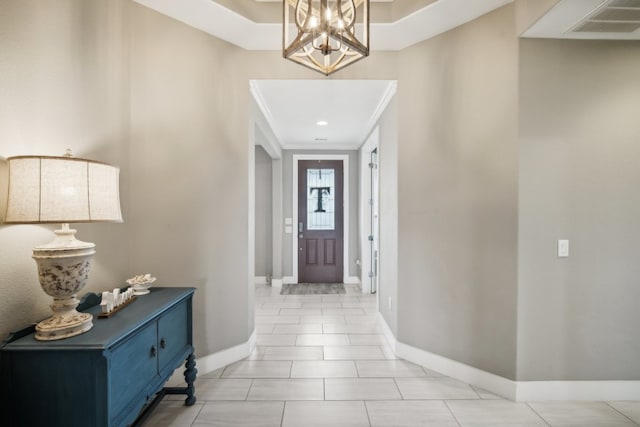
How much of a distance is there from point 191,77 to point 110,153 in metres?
0.86

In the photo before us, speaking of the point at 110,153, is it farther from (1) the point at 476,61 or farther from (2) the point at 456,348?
(2) the point at 456,348

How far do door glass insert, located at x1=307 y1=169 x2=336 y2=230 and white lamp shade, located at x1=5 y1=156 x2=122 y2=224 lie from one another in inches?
170

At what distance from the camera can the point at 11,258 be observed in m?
1.40

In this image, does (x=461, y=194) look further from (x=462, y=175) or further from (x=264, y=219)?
(x=264, y=219)

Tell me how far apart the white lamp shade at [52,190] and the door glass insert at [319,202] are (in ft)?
14.2

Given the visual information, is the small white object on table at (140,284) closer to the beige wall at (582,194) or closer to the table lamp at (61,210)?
the table lamp at (61,210)

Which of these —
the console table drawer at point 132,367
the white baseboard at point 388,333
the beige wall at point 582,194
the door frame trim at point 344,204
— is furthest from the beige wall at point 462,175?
the door frame trim at point 344,204

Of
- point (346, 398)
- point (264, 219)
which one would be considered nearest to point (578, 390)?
point (346, 398)

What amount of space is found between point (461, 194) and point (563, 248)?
0.74 meters

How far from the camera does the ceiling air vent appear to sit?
68.9 inches

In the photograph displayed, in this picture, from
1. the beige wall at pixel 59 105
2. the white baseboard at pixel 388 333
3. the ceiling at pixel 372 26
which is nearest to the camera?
the beige wall at pixel 59 105

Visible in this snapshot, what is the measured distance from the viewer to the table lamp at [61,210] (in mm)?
1205

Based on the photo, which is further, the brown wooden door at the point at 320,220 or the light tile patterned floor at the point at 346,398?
the brown wooden door at the point at 320,220

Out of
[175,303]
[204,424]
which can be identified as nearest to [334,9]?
[175,303]
